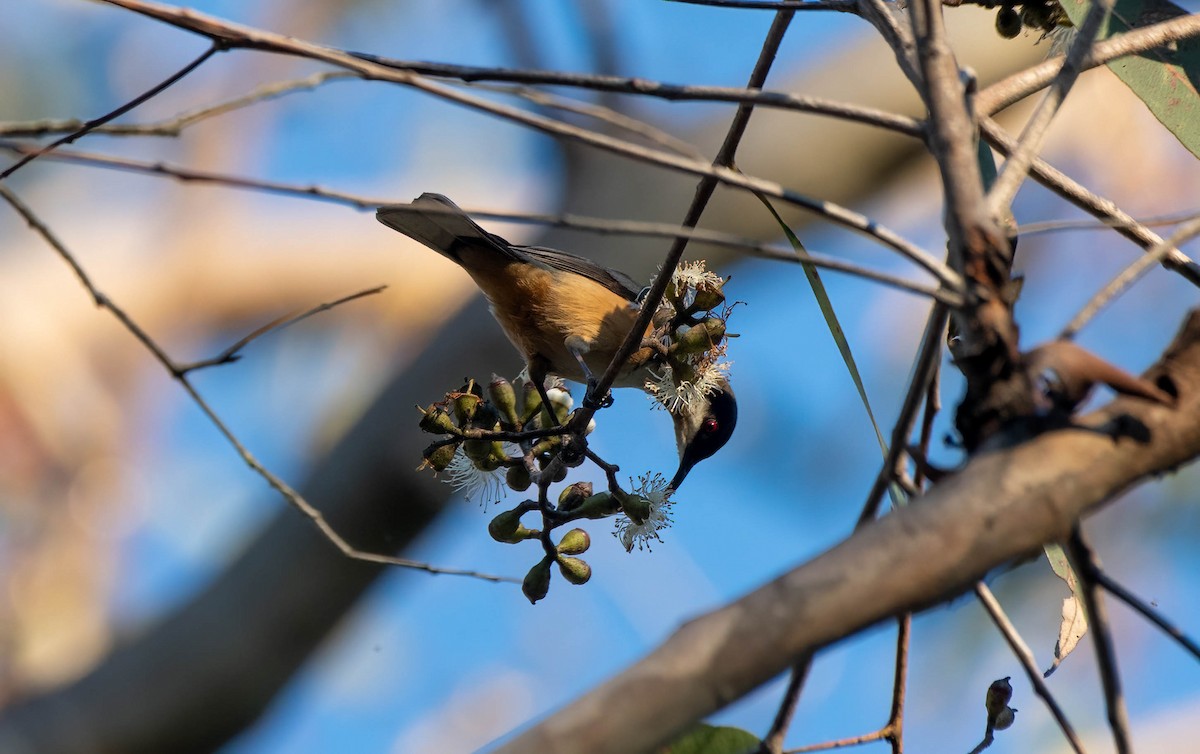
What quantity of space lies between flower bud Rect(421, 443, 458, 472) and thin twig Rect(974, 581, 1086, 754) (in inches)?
51.7

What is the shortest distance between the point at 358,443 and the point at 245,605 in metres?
1.19

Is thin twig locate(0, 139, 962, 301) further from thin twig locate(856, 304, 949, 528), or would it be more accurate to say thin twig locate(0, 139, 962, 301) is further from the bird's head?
the bird's head

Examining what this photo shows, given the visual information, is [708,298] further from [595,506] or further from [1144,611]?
[1144,611]

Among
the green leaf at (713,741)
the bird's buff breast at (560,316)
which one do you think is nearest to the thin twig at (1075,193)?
the green leaf at (713,741)

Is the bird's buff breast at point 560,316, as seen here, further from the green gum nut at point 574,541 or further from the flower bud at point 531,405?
the green gum nut at point 574,541

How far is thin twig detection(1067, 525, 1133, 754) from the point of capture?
3.13 feet

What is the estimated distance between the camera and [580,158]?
693cm

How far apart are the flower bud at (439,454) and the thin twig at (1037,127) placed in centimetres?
145

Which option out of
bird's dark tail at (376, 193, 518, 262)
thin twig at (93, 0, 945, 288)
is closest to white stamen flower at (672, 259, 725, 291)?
bird's dark tail at (376, 193, 518, 262)

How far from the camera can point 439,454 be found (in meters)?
2.39

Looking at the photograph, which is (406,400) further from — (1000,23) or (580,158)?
(1000,23)

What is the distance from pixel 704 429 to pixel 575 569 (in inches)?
66.6

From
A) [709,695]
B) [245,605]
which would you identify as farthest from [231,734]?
[709,695]

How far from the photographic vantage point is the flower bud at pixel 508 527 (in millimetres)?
2278
